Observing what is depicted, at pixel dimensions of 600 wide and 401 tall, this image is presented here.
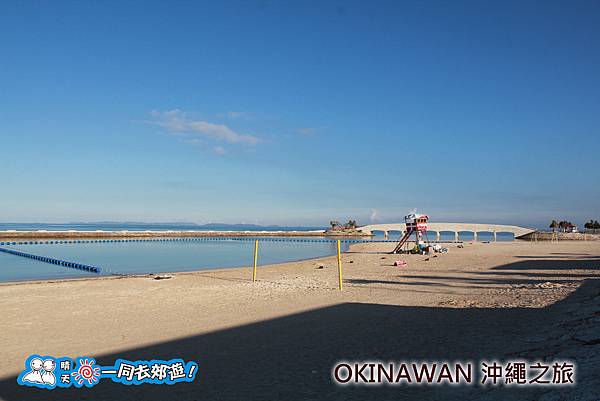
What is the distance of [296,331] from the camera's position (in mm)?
8602

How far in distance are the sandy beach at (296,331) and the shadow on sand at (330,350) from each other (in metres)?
0.02

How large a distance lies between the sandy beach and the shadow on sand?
0.07 ft

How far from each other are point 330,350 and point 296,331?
1.53 m

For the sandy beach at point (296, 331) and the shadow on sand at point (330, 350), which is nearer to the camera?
the shadow on sand at point (330, 350)

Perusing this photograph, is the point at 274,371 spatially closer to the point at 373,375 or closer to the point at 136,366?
the point at 373,375

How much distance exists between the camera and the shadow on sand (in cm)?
530

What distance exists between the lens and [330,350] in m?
7.18

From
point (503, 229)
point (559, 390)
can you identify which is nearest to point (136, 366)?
point (559, 390)

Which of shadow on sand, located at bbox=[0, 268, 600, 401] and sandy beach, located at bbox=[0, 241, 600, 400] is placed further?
sandy beach, located at bbox=[0, 241, 600, 400]

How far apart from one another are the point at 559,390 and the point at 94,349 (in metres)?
6.77

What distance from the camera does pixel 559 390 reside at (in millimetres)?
4137

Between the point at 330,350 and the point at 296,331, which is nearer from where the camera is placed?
the point at 330,350

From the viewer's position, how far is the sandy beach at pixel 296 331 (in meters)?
5.43

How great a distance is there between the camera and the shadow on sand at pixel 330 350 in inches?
209
